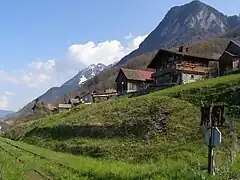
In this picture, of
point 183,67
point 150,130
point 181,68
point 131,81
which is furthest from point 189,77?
point 150,130

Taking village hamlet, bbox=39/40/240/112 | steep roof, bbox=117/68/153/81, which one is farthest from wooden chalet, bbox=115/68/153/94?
village hamlet, bbox=39/40/240/112

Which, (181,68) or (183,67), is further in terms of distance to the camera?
Result: (183,67)

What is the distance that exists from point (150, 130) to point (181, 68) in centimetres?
2557

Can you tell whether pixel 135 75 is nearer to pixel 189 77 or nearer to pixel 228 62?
pixel 189 77

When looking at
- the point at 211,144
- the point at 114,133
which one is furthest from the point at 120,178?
the point at 114,133

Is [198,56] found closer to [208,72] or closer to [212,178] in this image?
[208,72]

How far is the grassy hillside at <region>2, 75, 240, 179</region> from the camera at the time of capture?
19.4m

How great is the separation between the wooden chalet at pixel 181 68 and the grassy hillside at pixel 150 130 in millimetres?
15944

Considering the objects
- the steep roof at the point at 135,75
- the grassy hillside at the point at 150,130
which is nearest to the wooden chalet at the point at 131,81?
the steep roof at the point at 135,75

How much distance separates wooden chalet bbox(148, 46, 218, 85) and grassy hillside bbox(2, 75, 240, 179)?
52.3 ft

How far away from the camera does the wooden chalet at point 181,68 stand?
48312 millimetres

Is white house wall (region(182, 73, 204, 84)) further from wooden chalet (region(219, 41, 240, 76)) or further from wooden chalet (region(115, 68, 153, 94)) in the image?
wooden chalet (region(115, 68, 153, 94))

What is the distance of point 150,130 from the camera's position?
947 inches

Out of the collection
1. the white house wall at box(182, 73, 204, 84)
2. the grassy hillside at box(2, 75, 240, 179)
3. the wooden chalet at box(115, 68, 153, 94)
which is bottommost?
the grassy hillside at box(2, 75, 240, 179)
